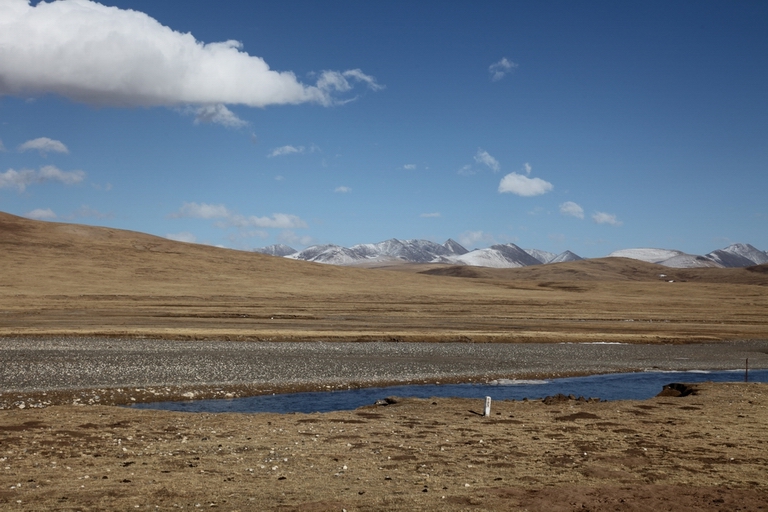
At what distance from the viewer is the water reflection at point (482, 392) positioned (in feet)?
78.5

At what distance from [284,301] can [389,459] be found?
7504cm

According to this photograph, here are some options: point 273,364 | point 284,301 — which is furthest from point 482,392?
point 284,301

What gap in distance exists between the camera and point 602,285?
139m

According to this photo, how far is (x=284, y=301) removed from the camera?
289ft

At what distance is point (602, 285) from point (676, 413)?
124363mm

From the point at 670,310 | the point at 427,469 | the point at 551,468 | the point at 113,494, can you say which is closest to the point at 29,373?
the point at 113,494

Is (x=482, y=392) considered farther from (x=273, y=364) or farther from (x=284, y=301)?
(x=284, y=301)

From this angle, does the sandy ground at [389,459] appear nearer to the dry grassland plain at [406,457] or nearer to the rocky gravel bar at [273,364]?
the dry grassland plain at [406,457]

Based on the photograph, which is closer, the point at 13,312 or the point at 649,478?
the point at 649,478

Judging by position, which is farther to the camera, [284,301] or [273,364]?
[284,301]

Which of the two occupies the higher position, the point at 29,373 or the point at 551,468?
the point at 551,468

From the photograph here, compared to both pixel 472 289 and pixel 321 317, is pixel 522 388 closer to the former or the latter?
pixel 321 317

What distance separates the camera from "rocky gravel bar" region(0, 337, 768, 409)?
2600 centimetres

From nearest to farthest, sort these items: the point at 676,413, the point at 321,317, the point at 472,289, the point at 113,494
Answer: the point at 113,494 < the point at 676,413 < the point at 321,317 < the point at 472,289
